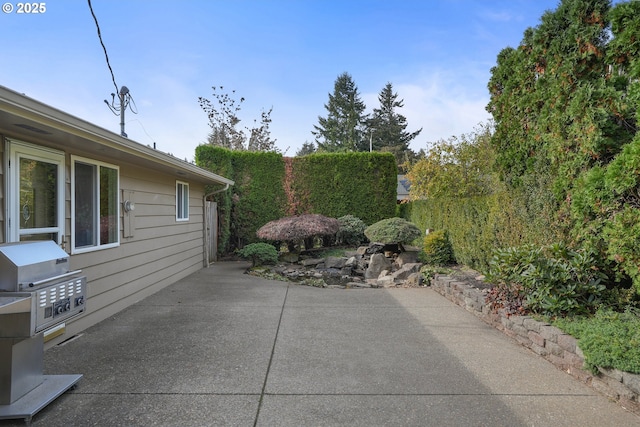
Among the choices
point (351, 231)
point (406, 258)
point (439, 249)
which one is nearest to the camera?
point (439, 249)

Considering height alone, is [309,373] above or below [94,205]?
below

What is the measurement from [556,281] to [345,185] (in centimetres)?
848

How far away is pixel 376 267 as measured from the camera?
836cm

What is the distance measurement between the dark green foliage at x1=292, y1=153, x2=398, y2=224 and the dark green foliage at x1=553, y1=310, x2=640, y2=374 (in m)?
8.72

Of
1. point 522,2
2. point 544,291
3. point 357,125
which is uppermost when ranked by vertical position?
point 357,125

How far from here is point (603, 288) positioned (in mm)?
3461

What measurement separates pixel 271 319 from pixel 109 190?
2.82 meters

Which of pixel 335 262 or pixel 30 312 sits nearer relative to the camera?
pixel 30 312

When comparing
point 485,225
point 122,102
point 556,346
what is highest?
point 122,102

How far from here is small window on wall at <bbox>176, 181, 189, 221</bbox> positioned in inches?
300

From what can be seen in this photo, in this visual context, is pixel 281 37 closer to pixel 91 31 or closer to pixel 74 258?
pixel 91 31

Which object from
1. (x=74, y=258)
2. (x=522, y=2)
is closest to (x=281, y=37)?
(x=522, y=2)

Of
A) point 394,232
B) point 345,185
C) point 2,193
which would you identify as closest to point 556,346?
point 2,193

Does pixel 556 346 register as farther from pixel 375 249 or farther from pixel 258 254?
pixel 375 249
